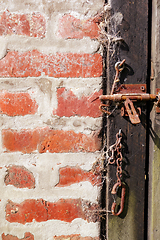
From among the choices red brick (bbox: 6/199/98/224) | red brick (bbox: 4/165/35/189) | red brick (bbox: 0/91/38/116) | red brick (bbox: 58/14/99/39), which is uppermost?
red brick (bbox: 58/14/99/39)

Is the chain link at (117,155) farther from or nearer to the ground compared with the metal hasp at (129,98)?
nearer to the ground

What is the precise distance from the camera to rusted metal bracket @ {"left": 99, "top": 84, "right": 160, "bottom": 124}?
599 millimetres

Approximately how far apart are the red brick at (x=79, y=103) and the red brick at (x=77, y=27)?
196 millimetres

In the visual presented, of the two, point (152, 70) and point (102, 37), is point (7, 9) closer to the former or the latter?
point (102, 37)

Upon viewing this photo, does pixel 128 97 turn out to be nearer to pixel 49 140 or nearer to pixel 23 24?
pixel 49 140

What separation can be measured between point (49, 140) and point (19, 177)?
0.18 metres

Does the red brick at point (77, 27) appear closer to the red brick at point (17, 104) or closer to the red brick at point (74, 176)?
the red brick at point (17, 104)

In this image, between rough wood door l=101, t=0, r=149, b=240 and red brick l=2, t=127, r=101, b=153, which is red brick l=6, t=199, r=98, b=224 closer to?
rough wood door l=101, t=0, r=149, b=240

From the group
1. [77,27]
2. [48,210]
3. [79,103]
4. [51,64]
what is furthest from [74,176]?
[77,27]

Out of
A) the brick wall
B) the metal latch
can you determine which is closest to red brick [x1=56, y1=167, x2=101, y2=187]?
the brick wall

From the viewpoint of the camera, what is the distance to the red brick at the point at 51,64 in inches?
25.1

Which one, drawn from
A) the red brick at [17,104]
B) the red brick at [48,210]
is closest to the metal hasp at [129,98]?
the red brick at [17,104]

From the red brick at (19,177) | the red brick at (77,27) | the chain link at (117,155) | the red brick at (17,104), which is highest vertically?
the red brick at (77,27)

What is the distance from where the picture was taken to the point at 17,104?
0.65m
